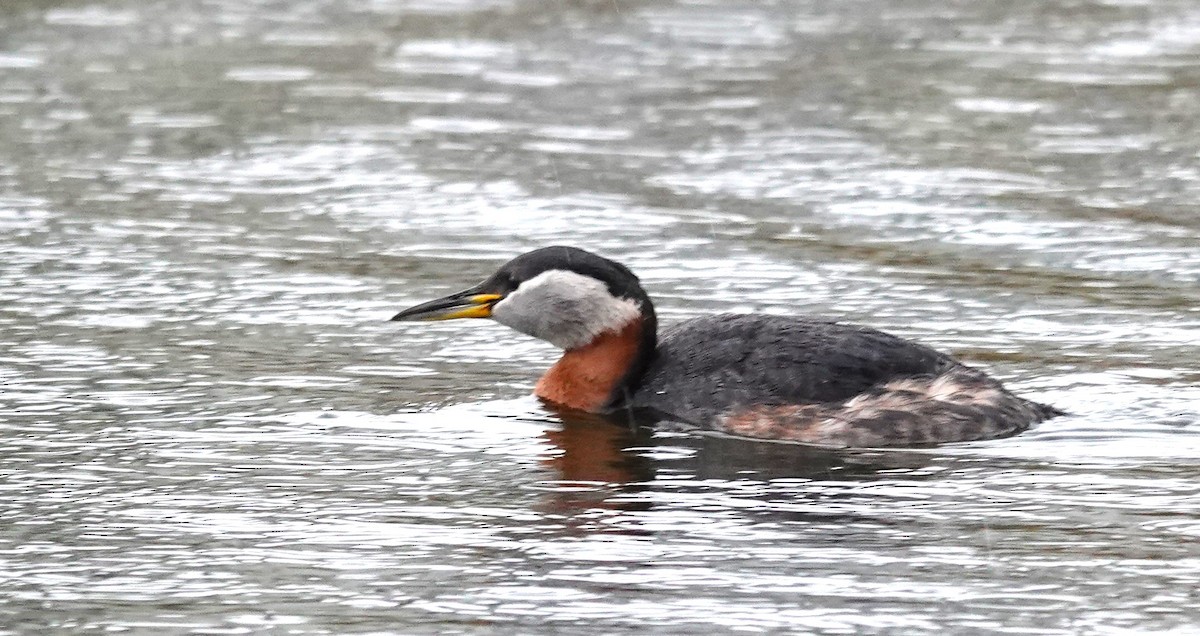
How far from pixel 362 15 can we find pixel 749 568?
15.3m

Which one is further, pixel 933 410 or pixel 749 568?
pixel 933 410

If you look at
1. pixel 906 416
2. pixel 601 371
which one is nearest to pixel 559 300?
pixel 601 371

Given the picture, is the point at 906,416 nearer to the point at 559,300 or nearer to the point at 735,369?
the point at 735,369

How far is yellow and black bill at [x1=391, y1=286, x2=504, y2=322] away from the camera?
1160 centimetres

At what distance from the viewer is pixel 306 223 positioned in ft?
50.4

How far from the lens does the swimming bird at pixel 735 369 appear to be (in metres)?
10.7

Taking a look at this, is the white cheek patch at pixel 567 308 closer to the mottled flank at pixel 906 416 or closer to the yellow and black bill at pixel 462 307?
the yellow and black bill at pixel 462 307

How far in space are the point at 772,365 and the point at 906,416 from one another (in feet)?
2.28

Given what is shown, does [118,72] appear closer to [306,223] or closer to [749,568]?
[306,223]

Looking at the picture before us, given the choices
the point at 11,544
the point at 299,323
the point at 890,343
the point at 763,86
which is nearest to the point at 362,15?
the point at 763,86

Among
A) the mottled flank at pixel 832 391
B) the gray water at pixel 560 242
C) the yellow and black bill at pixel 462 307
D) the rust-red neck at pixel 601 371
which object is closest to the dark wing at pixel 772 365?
the mottled flank at pixel 832 391

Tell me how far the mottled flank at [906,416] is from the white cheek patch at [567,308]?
1.00m

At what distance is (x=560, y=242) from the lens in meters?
14.9

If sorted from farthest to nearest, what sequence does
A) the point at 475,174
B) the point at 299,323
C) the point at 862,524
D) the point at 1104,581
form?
1. the point at 475,174
2. the point at 299,323
3. the point at 862,524
4. the point at 1104,581
